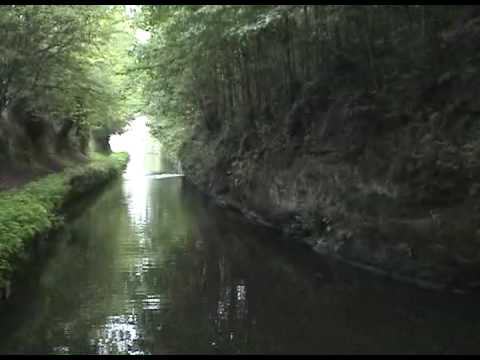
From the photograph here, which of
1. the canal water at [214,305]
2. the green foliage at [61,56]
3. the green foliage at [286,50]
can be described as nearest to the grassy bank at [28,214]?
the canal water at [214,305]

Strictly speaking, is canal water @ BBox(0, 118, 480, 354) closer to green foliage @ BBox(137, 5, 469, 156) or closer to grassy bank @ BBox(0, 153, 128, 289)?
grassy bank @ BBox(0, 153, 128, 289)

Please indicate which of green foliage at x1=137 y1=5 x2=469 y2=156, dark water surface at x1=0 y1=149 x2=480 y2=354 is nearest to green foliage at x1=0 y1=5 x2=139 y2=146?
green foliage at x1=137 y1=5 x2=469 y2=156

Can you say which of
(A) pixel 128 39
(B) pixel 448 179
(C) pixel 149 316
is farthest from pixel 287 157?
(A) pixel 128 39

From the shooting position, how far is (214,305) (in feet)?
30.5

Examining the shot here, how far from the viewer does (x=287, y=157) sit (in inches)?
639

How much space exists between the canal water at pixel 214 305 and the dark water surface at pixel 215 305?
0.02 m

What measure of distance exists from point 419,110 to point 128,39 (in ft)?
59.8

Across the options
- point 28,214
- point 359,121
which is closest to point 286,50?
point 359,121

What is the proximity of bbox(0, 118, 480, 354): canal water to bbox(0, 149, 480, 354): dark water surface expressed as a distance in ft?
0.06

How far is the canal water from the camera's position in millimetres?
7543

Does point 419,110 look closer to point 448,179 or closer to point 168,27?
point 448,179

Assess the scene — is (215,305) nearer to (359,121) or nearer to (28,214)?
(28,214)

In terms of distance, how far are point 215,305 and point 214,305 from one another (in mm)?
19

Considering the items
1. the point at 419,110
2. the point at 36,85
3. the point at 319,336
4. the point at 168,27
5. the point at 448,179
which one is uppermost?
the point at 168,27
